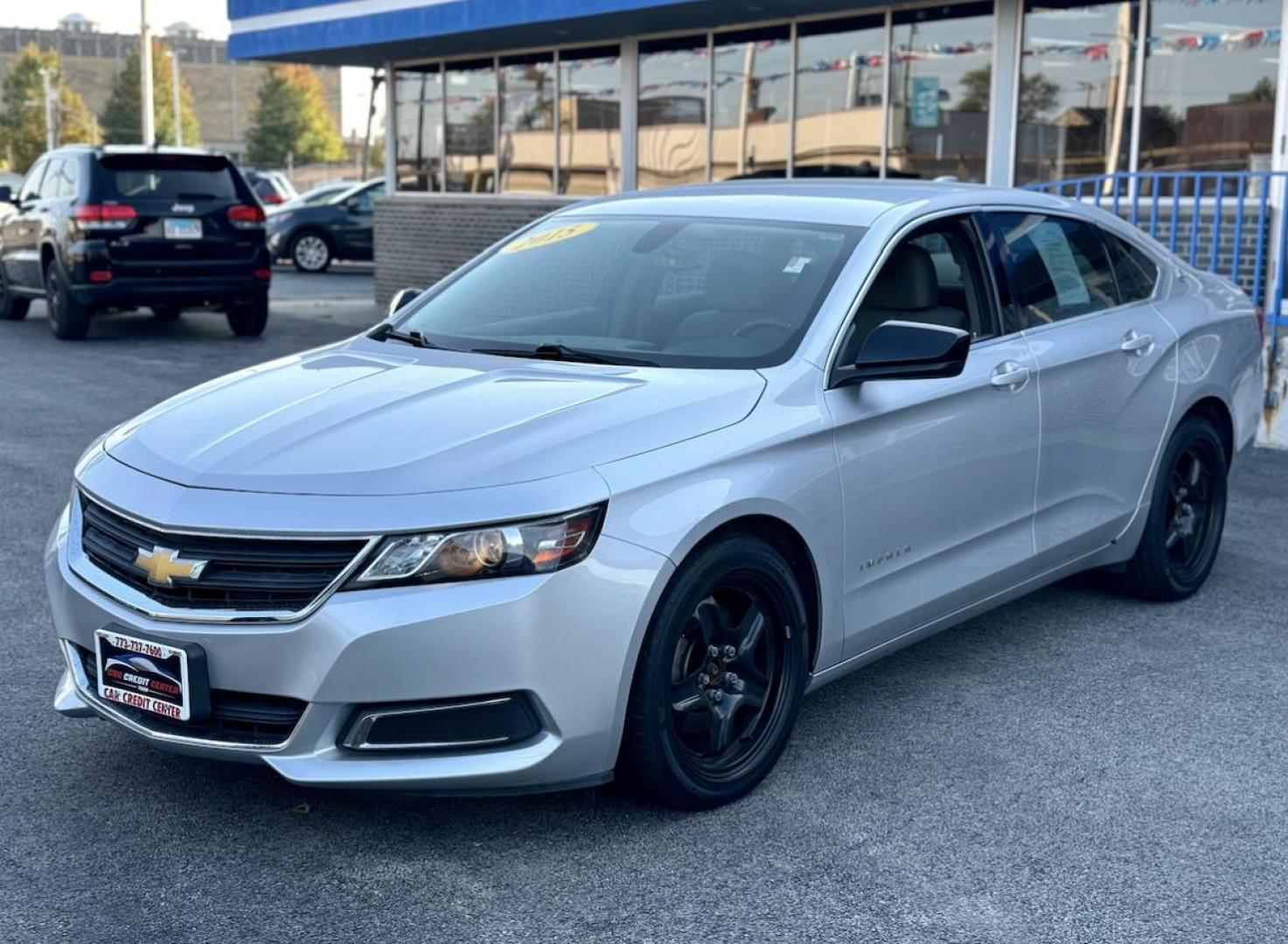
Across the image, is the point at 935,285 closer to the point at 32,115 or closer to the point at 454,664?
the point at 454,664

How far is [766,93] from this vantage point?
1515 cm

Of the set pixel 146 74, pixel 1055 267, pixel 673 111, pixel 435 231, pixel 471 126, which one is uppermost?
pixel 146 74

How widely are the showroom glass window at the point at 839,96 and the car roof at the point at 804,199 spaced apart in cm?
876

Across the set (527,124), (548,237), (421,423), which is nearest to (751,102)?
(527,124)

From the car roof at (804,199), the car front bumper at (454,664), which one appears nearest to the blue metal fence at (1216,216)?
the car roof at (804,199)

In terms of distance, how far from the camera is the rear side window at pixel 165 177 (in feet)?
46.5

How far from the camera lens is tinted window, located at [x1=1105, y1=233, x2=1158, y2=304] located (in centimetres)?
571

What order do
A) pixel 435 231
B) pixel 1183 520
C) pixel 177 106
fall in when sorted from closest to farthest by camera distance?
1. pixel 1183 520
2. pixel 435 231
3. pixel 177 106

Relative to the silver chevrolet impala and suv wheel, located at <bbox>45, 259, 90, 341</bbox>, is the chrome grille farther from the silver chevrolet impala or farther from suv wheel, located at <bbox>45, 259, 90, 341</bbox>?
suv wheel, located at <bbox>45, 259, 90, 341</bbox>

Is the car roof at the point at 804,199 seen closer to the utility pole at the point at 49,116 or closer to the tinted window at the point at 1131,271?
the tinted window at the point at 1131,271

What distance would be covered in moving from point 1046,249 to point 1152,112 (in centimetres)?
745

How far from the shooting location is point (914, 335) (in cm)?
423

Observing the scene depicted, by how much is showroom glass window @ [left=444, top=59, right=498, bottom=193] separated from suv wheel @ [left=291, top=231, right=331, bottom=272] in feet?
25.0

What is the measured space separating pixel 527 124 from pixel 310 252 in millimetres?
9366
